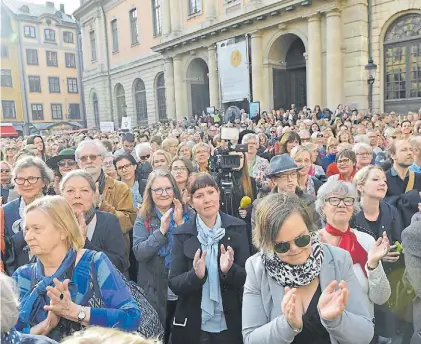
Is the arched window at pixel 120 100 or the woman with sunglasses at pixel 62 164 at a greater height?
the arched window at pixel 120 100

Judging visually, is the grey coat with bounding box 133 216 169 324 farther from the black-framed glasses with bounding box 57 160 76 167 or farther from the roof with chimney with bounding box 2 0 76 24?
the roof with chimney with bounding box 2 0 76 24

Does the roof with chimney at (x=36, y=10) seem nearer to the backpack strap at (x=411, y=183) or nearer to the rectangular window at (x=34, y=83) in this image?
the rectangular window at (x=34, y=83)

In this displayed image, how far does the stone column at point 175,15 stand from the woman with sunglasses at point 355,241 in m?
24.3

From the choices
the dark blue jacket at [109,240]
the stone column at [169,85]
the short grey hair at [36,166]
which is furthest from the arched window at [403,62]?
the dark blue jacket at [109,240]

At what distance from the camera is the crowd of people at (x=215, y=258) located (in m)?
1.95

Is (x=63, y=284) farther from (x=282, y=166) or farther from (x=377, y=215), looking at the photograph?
(x=377, y=215)

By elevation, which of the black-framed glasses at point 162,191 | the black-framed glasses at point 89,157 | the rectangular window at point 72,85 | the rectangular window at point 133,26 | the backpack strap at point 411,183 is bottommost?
the backpack strap at point 411,183

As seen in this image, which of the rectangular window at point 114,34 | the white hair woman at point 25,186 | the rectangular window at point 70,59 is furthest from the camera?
the rectangular window at point 70,59

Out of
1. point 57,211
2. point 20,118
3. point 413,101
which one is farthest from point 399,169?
point 20,118

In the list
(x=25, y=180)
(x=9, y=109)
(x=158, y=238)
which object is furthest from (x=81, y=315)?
(x=9, y=109)

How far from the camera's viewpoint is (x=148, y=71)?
2947 centimetres

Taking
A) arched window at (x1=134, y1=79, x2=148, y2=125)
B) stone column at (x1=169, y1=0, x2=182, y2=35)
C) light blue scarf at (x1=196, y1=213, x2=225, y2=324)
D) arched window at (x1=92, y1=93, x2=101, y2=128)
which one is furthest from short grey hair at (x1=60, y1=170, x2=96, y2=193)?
arched window at (x1=92, y1=93, x2=101, y2=128)

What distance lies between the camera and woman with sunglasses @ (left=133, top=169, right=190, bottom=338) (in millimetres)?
3135

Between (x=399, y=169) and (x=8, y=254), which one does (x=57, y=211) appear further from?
(x=399, y=169)
